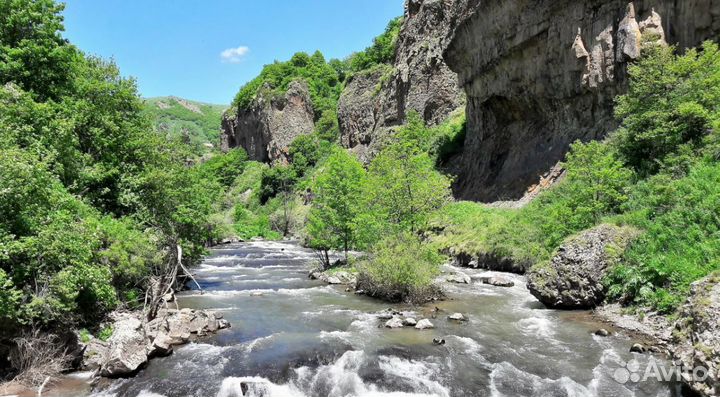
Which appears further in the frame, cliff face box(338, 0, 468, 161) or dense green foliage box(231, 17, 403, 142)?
dense green foliage box(231, 17, 403, 142)

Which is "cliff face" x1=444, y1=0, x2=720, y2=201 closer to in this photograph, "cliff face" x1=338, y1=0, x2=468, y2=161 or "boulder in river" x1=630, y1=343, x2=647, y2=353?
"cliff face" x1=338, y1=0, x2=468, y2=161

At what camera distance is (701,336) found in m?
9.34

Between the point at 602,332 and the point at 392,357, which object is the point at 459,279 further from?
the point at 392,357

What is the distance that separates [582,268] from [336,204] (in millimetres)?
15881

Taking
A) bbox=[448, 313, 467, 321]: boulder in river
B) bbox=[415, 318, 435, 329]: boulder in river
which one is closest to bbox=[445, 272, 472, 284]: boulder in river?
bbox=[448, 313, 467, 321]: boulder in river

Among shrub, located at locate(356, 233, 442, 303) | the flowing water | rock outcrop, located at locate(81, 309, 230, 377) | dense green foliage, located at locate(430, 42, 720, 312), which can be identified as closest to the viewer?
the flowing water

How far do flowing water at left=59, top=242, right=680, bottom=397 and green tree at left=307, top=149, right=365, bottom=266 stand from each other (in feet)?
30.4

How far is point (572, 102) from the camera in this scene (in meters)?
34.1

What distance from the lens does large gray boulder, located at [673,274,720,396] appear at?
8781 millimetres

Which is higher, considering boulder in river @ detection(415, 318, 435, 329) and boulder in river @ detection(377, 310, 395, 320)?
boulder in river @ detection(415, 318, 435, 329)

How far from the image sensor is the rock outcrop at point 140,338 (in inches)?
478

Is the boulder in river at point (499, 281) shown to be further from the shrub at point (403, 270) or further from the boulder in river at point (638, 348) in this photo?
the boulder in river at point (638, 348)

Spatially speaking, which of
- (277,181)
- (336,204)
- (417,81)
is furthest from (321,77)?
(336,204)

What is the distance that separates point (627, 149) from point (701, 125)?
3730mm
